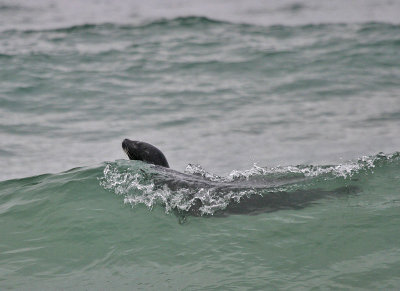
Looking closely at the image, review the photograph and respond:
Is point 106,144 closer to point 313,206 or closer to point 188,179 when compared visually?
point 188,179

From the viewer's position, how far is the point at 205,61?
48.9 ft

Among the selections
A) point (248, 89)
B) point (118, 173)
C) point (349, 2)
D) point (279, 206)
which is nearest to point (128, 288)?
point (279, 206)

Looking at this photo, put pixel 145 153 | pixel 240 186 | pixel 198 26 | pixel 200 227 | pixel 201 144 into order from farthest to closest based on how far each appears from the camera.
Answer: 1. pixel 198 26
2. pixel 201 144
3. pixel 145 153
4. pixel 240 186
5. pixel 200 227

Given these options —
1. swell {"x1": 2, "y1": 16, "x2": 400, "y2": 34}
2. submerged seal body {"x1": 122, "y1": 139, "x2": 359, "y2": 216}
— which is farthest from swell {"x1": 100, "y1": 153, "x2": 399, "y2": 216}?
swell {"x1": 2, "y1": 16, "x2": 400, "y2": 34}

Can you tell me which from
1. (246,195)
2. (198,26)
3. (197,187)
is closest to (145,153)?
(197,187)

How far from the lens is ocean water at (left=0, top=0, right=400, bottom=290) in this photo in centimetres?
603

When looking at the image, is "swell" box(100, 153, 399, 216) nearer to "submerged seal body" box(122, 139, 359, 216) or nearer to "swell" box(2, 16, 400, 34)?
"submerged seal body" box(122, 139, 359, 216)

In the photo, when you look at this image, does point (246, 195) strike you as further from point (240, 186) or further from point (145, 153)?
point (145, 153)

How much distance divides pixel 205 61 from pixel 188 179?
770 cm

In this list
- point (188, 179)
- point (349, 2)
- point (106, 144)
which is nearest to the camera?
point (188, 179)

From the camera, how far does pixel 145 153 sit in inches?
331

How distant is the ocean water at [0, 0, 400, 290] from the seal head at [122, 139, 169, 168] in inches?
11.2

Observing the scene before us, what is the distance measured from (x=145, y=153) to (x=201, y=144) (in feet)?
7.73

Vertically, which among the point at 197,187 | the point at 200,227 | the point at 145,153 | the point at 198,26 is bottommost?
the point at 200,227
